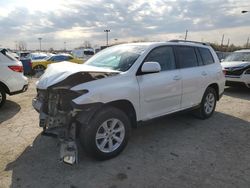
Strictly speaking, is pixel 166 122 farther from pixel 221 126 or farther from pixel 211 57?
pixel 211 57

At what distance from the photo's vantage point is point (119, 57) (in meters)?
4.88

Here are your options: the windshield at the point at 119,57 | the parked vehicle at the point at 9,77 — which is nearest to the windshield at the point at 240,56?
the windshield at the point at 119,57

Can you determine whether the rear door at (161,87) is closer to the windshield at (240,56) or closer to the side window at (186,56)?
the side window at (186,56)

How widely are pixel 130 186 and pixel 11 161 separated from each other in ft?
6.29

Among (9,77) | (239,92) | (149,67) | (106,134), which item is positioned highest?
(149,67)

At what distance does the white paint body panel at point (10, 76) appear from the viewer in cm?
700

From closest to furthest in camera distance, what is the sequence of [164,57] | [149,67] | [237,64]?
[149,67]
[164,57]
[237,64]

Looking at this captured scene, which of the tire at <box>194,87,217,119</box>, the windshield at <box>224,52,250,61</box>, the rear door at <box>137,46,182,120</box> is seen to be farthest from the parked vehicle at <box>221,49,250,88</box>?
the rear door at <box>137,46,182,120</box>

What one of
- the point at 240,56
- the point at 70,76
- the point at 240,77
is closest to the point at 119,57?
the point at 70,76

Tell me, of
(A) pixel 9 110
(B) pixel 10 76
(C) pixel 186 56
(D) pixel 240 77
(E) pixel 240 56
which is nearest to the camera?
(C) pixel 186 56

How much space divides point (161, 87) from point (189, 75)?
101 centimetres

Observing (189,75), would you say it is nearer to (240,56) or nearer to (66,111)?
(66,111)

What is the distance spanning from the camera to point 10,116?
254 inches

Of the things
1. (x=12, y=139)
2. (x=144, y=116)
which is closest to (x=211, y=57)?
(x=144, y=116)
